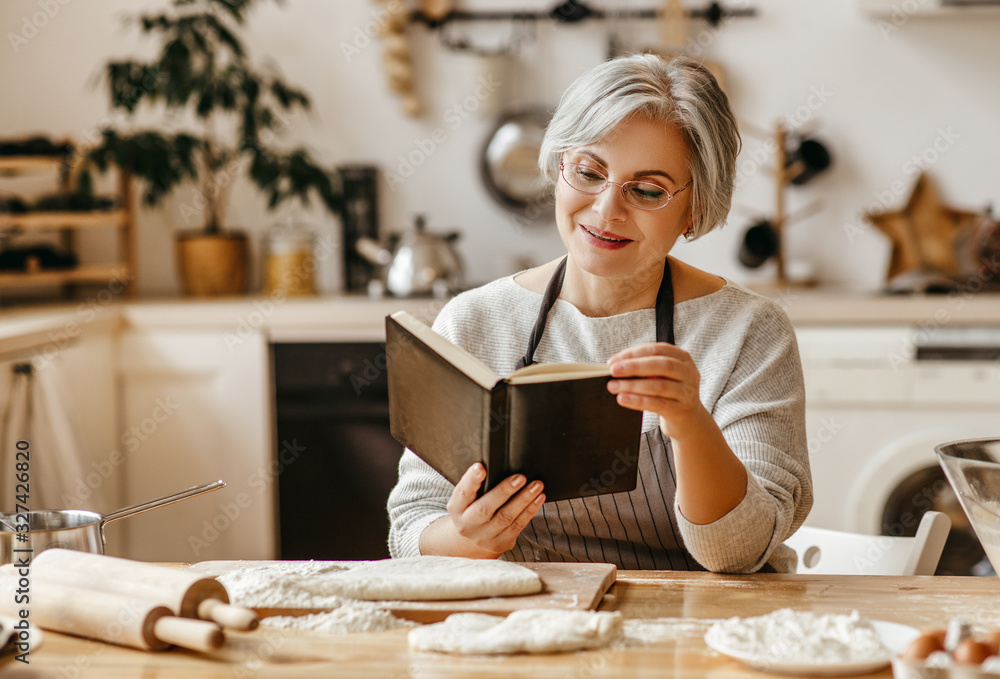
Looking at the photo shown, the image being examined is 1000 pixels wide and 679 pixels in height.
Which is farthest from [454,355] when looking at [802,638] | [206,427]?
[206,427]

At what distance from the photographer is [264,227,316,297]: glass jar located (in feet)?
10.0

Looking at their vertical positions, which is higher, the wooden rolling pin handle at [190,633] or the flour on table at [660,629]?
the wooden rolling pin handle at [190,633]

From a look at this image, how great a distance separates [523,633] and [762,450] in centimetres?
50

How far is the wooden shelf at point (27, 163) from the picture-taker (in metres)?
2.66

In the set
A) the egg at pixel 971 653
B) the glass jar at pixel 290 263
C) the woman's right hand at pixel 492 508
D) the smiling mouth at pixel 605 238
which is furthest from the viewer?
the glass jar at pixel 290 263

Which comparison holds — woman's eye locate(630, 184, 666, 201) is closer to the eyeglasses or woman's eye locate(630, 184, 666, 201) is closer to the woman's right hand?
the eyeglasses

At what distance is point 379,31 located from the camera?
3.13 meters

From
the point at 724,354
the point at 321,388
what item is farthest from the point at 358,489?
the point at 724,354

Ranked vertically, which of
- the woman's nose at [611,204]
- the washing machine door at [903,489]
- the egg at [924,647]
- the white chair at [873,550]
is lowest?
the washing machine door at [903,489]

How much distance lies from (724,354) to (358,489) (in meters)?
1.62

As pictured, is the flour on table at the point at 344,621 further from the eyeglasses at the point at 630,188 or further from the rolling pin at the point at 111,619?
the eyeglasses at the point at 630,188

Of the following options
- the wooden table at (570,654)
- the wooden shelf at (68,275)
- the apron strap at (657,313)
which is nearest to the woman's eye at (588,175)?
the apron strap at (657,313)

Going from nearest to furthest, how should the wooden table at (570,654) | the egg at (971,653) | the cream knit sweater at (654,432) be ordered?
the egg at (971,653) → the wooden table at (570,654) → the cream knit sweater at (654,432)

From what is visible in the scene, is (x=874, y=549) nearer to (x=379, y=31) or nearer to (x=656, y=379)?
(x=656, y=379)
